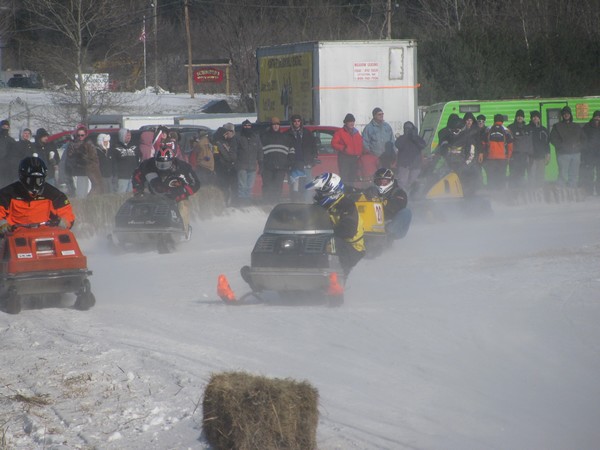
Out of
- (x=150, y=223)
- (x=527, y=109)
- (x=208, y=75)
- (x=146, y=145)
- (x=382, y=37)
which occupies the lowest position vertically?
(x=150, y=223)

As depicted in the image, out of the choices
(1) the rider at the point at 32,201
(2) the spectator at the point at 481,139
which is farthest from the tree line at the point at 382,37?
(1) the rider at the point at 32,201

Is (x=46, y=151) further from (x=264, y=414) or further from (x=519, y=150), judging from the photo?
(x=264, y=414)

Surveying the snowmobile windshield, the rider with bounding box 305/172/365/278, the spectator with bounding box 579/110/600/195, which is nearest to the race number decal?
the rider with bounding box 305/172/365/278

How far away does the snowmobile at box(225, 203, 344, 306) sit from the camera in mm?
10773

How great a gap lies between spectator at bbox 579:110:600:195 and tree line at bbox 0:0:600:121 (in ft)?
50.5

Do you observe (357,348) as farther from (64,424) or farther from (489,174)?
(489,174)

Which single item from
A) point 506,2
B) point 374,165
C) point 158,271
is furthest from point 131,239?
point 506,2

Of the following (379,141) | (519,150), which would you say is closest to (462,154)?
(379,141)

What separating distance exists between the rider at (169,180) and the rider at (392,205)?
303cm

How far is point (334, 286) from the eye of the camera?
10.7 m

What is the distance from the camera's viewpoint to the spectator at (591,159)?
20.7m

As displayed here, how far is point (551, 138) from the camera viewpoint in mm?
20984

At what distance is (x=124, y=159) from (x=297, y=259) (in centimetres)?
831

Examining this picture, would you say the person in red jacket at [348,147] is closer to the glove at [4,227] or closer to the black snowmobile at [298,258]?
the black snowmobile at [298,258]
